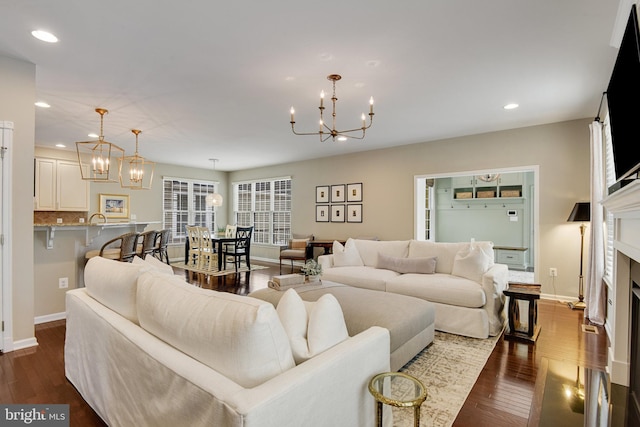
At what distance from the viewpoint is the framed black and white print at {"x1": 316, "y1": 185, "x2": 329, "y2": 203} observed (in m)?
7.43

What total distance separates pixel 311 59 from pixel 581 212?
3.97 meters

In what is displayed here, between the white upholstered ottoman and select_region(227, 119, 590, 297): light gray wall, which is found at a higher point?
select_region(227, 119, 590, 297): light gray wall

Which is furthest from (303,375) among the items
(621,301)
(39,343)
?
(39,343)

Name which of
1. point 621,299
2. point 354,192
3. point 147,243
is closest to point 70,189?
point 147,243

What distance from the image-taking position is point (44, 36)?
2508 mm

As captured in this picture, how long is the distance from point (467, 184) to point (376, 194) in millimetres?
3375

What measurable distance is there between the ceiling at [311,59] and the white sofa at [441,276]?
1867 millimetres

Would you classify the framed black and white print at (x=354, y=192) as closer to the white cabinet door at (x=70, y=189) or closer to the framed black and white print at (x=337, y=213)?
the framed black and white print at (x=337, y=213)

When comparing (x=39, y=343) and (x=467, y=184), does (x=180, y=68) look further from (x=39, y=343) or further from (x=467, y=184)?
(x=467, y=184)

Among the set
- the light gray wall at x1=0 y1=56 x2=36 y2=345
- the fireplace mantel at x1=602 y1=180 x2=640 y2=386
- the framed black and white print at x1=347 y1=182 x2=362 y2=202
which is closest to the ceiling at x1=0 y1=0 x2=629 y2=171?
the light gray wall at x1=0 y1=56 x2=36 y2=345

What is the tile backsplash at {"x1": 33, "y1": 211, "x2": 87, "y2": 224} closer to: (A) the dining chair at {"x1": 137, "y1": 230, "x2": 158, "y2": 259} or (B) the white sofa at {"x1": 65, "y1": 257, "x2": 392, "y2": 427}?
(A) the dining chair at {"x1": 137, "y1": 230, "x2": 158, "y2": 259}

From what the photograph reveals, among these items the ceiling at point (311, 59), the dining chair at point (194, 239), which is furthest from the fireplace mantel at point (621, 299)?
the dining chair at point (194, 239)

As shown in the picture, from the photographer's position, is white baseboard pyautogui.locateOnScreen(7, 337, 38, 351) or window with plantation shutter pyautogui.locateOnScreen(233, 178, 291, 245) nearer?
white baseboard pyautogui.locateOnScreen(7, 337, 38, 351)

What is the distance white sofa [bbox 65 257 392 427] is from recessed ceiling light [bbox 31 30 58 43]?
208cm
